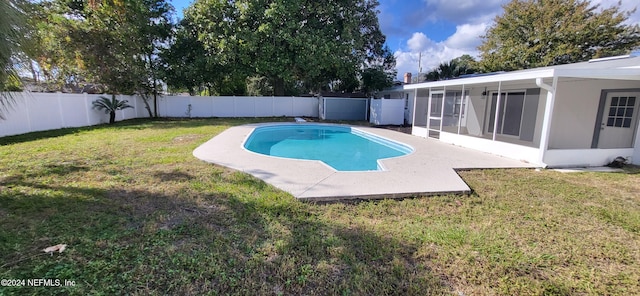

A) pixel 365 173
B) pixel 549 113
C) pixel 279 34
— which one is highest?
pixel 279 34

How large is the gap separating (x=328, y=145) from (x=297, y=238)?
8280 millimetres

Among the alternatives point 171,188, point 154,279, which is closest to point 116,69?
point 171,188

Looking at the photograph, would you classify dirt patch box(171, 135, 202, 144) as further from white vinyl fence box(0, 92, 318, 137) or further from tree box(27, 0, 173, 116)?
tree box(27, 0, 173, 116)

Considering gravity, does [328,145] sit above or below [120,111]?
below

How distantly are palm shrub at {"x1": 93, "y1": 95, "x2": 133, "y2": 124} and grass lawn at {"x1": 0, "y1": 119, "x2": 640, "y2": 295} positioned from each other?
9347 millimetres

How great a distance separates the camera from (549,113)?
624 centimetres

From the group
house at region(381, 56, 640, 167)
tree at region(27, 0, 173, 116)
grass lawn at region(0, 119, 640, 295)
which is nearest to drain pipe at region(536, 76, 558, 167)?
house at region(381, 56, 640, 167)

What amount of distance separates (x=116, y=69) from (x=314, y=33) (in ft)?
35.8

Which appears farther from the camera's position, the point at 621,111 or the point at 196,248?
the point at 621,111

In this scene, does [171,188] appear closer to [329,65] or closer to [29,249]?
[29,249]

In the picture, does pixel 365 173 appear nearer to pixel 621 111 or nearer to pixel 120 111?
pixel 621 111

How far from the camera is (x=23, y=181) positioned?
4.38m

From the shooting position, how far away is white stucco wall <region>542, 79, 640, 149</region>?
7988 mm

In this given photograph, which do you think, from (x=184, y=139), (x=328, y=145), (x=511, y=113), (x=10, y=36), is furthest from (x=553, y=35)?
(x=10, y=36)
